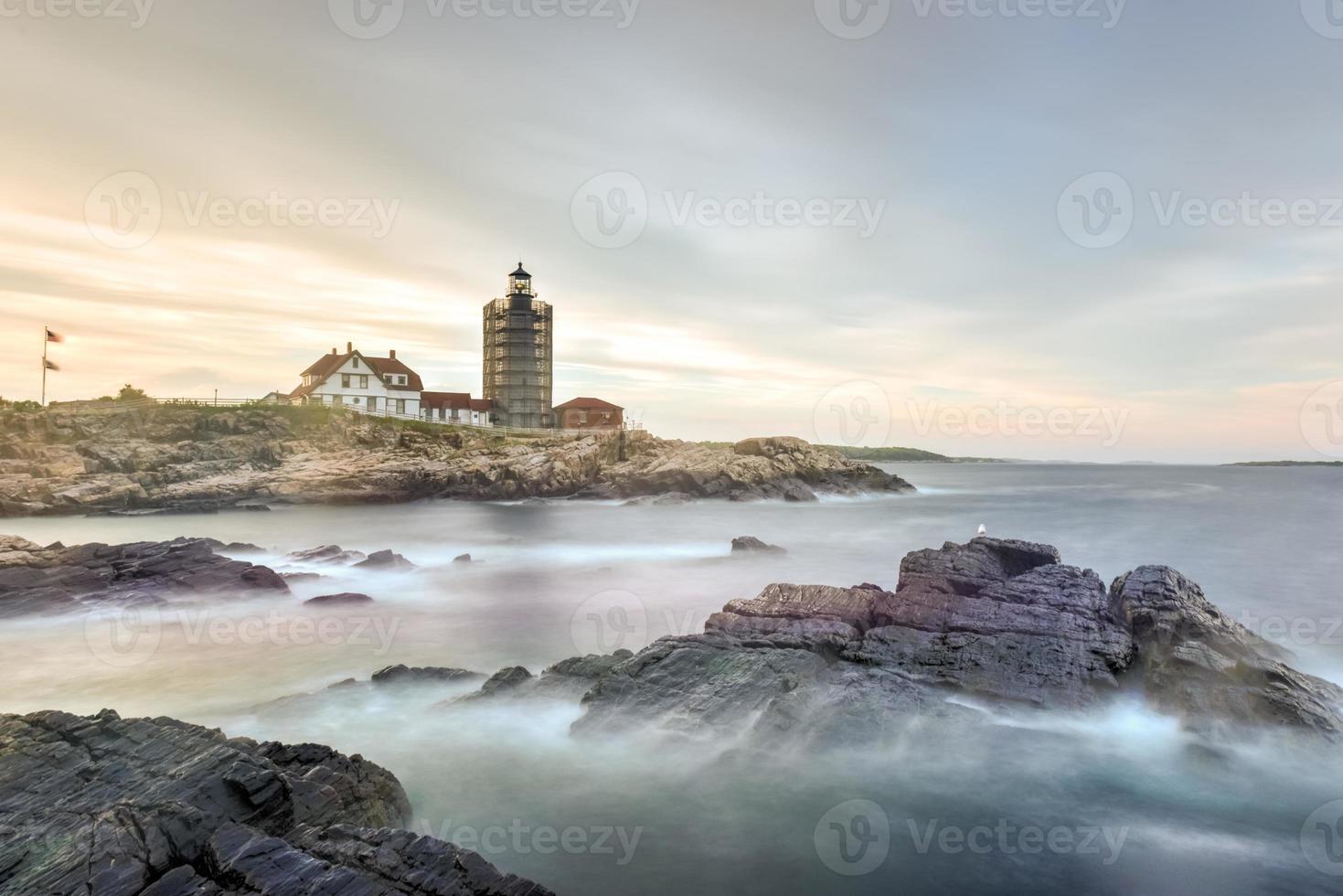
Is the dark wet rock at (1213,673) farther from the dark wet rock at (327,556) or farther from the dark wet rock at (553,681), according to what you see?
the dark wet rock at (327,556)

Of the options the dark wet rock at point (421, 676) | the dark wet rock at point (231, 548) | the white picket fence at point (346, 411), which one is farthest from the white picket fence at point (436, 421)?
the dark wet rock at point (421, 676)

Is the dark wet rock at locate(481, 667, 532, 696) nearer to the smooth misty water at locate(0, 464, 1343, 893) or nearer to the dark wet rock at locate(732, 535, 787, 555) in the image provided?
the smooth misty water at locate(0, 464, 1343, 893)

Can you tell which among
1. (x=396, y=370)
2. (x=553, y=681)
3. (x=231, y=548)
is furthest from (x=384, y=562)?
(x=396, y=370)

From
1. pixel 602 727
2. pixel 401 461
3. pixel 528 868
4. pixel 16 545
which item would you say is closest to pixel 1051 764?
pixel 602 727

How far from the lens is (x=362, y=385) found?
5909 cm

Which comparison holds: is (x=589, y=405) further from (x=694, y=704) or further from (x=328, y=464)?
(x=694, y=704)

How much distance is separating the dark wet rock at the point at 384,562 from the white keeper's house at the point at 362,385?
38.2 metres

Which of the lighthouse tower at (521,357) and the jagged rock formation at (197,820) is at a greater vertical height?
the lighthouse tower at (521,357)

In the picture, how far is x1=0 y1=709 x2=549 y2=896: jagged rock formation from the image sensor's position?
14.1 feet

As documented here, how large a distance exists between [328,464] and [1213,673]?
161 feet

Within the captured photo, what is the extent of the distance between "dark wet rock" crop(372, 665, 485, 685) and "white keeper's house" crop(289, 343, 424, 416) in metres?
50.4

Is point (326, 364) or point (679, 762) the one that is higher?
point (326, 364)

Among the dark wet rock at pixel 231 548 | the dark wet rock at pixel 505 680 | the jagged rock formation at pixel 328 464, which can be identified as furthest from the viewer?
the jagged rock formation at pixel 328 464

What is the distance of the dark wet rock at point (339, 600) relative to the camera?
1623cm
